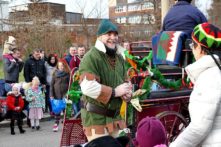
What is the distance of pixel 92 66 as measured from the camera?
3.97 metres

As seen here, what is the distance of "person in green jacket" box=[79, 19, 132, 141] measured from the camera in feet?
13.0

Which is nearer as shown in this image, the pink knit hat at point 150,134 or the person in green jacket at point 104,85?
the pink knit hat at point 150,134

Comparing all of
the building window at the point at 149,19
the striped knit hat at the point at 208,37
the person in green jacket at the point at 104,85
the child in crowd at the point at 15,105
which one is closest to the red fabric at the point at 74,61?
the child in crowd at the point at 15,105

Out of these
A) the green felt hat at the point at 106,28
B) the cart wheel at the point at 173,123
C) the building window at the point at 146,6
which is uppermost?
the building window at the point at 146,6

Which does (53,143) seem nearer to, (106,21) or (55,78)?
(55,78)

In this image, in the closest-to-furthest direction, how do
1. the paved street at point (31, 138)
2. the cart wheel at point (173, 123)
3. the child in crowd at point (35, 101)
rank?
the cart wheel at point (173, 123) → the paved street at point (31, 138) → the child in crowd at point (35, 101)

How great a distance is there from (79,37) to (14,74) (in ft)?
49.6

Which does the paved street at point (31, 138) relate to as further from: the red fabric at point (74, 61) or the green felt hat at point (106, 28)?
the green felt hat at point (106, 28)

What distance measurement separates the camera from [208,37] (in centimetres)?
284

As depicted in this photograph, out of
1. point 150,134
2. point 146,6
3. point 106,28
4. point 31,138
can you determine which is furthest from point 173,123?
point 146,6

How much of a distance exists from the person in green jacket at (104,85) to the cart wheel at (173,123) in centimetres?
133

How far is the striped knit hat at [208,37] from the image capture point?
2.84 meters

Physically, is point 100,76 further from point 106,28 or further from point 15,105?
point 15,105

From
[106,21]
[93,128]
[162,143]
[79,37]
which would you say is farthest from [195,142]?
[79,37]
